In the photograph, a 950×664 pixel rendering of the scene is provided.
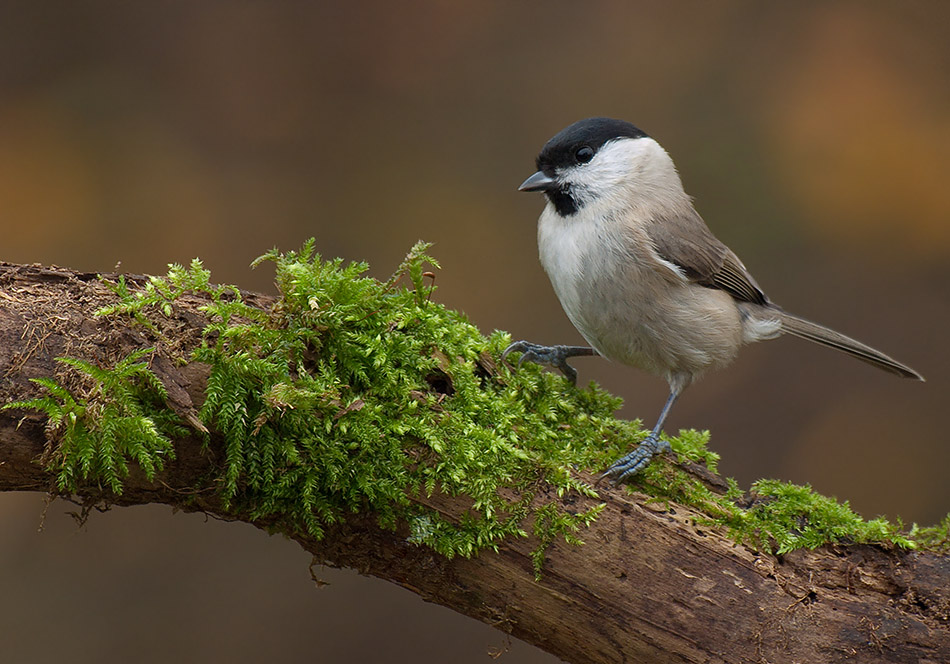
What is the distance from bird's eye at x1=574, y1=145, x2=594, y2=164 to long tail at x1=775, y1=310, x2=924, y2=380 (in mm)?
996

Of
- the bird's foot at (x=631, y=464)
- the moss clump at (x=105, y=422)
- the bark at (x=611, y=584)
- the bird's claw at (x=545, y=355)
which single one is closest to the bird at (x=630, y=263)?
the bird's claw at (x=545, y=355)

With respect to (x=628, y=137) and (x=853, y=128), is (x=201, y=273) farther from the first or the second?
(x=853, y=128)

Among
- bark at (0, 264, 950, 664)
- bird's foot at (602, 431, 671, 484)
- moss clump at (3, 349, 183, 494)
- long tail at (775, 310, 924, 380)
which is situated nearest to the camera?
moss clump at (3, 349, 183, 494)

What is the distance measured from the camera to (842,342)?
9.62ft

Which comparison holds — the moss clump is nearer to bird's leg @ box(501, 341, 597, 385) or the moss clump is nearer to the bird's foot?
the bird's foot

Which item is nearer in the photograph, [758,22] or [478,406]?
[478,406]

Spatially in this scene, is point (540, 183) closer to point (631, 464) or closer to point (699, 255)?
point (699, 255)

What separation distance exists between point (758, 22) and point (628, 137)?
1.85 m

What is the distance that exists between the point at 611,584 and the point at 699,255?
1335 millimetres

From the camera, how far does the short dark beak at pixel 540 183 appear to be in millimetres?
2660

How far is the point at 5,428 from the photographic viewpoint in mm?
1558

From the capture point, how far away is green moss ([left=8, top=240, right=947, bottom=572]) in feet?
5.28

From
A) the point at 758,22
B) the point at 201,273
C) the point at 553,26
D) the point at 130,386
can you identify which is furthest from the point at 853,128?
the point at 130,386

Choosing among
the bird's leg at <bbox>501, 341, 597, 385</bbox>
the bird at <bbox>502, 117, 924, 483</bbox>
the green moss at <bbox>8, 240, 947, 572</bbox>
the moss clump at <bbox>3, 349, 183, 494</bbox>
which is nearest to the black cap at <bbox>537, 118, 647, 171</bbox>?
the bird at <bbox>502, 117, 924, 483</bbox>
